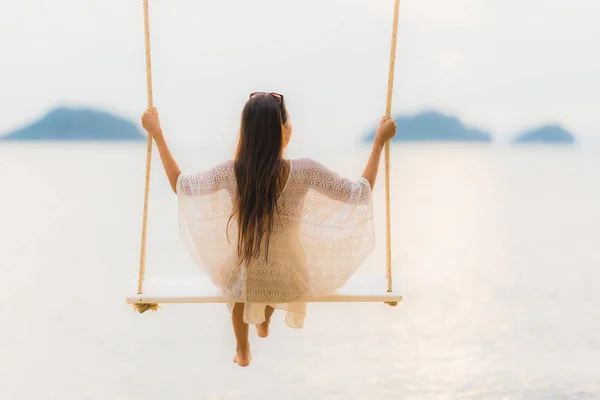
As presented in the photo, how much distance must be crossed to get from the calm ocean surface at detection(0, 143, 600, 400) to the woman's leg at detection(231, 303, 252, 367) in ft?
5.27

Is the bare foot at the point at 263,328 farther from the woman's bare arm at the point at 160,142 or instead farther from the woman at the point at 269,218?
the woman's bare arm at the point at 160,142

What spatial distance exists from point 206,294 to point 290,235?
0.30 meters

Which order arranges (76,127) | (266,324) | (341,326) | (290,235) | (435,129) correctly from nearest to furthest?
1. (290,235)
2. (266,324)
3. (341,326)
4. (76,127)
5. (435,129)

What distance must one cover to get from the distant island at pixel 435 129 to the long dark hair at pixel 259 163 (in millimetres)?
23536

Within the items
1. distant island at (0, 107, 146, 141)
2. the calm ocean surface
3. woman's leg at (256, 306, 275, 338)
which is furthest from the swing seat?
distant island at (0, 107, 146, 141)

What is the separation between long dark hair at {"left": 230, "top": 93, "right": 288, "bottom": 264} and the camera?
226cm

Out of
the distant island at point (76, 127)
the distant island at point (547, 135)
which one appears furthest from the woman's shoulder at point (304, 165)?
the distant island at point (547, 135)

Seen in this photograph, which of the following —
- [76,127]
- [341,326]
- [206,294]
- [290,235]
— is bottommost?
[76,127]

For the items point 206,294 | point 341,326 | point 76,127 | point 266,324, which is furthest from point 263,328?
point 76,127

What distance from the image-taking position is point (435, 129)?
31203 mm

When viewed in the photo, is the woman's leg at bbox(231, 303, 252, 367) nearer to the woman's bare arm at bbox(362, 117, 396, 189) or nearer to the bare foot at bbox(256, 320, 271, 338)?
the bare foot at bbox(256, 320, 271, 338)

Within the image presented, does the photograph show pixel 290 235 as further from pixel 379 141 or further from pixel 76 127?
pixel 76 127

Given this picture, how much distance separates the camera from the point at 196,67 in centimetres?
2547

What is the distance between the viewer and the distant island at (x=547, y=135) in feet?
92.6
